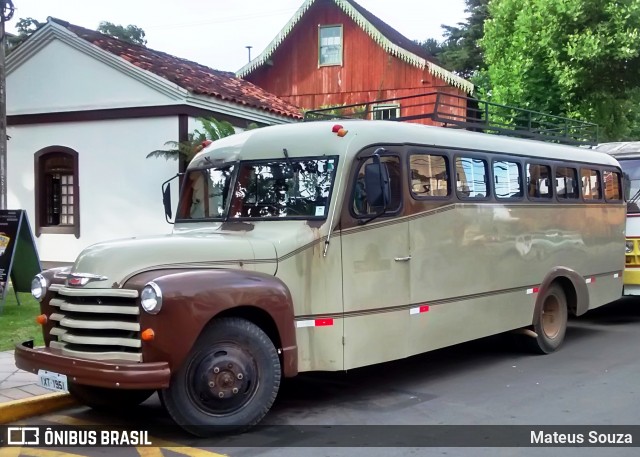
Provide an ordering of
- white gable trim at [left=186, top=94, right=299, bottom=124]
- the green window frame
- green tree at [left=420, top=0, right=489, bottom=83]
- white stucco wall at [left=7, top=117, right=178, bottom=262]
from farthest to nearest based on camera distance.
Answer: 1. green tree at [left=420, top=0, right=489, bottom=83]
2. the green window frame
3. white stucco wall at [left=7, top=117, right=178, bottom=262]
4. white gable trim at [left=186, top=94, right=299, bottom=124]

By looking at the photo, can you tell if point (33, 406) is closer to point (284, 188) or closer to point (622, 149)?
point (284, 188)

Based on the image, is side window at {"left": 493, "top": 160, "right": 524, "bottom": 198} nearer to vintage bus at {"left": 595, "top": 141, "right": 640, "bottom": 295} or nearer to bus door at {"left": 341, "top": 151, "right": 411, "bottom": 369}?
bus door at {"left": 341, "top": 151, "right": 411, "bottom": 369}

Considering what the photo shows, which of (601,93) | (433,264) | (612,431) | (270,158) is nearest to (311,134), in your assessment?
(270,158)

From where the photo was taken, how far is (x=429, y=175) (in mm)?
7152

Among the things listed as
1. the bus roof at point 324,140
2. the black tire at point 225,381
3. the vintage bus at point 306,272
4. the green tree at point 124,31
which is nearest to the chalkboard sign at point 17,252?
the vintage bus at point 306,272

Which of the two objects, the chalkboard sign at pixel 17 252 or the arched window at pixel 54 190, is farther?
the arched window at pixel 54 190

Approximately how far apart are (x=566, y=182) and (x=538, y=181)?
30.2 inches

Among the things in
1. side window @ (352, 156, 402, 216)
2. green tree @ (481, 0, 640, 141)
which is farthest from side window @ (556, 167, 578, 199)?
green tree @ (481, 0, 640, 141)

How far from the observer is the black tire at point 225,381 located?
208 inches

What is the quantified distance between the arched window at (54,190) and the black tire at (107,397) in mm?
9793

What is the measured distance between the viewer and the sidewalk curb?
5934mm

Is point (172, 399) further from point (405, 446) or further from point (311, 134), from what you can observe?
point (311, 134)

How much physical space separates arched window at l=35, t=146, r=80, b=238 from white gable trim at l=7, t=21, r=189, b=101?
2.10m

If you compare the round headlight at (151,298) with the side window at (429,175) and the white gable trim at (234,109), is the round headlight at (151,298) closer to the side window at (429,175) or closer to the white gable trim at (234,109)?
A: the side window at (429,175)
